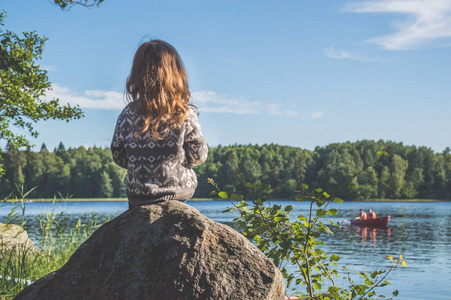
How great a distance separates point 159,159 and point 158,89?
19.6 inches

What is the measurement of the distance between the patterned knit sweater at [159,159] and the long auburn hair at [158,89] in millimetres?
51

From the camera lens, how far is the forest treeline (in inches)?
3199

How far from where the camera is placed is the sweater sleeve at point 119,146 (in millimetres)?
3522

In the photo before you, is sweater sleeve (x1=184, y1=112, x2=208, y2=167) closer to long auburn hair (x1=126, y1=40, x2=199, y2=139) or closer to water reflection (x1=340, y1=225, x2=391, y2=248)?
long auburn hair (x1=126, y1=40, x2=199, y2=139)

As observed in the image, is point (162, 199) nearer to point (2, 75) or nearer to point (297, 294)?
point (297, 294)

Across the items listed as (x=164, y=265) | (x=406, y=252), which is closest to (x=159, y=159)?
(x=164, y=265)

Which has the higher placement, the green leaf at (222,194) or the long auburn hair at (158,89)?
the long auburn hair at (158,89)

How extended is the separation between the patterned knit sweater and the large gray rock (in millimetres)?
451

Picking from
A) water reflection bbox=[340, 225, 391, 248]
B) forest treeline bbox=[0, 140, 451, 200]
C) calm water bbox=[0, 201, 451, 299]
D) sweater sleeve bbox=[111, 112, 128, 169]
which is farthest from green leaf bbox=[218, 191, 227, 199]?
forest treeline bbox=[0, 140, 451, 200]

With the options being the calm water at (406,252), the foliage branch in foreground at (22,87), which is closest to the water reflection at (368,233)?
the calm water at (406,252)

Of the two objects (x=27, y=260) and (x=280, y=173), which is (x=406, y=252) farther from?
(x=280, y=173)

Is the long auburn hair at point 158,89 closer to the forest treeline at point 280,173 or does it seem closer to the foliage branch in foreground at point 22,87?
the foliage branch in foreground at point 22,87

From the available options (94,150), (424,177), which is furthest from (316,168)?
(94,150)

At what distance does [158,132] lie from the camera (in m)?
3.36
